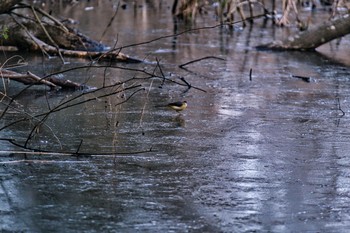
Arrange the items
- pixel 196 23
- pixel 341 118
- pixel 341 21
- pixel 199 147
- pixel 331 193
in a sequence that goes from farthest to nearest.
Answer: pixel 196 23 < pixel 341 21 < pixel 341 118 < pixel 199 147 < pixel 331 193

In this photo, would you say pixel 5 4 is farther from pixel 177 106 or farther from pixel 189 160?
pixel 189 160

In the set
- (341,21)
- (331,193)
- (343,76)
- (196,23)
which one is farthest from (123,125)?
(196,23)

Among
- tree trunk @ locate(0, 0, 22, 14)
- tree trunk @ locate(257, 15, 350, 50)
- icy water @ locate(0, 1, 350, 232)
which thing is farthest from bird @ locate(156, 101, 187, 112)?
tree trunk @ locate(257, 15, 350, 50)

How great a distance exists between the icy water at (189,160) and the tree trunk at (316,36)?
3.30 metres

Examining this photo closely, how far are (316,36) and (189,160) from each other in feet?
34.0

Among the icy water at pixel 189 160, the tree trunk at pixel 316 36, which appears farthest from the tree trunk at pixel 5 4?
the tree trunk at pixel 316 36

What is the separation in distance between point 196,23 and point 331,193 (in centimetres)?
1906

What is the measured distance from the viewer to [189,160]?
299 inches

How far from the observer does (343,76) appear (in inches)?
545

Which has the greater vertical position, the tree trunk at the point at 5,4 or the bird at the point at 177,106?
the tree trunk at the point at 5,4

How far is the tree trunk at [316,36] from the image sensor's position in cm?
1667

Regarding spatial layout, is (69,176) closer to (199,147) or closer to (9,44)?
(199,147)

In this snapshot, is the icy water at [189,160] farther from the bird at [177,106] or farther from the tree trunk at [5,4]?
the tree trunk at [5,4]

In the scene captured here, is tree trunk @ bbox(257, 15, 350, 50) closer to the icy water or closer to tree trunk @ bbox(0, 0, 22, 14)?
the icy water
